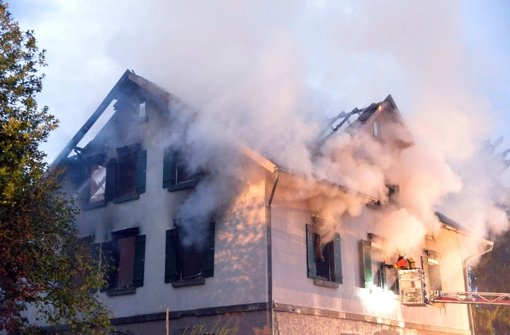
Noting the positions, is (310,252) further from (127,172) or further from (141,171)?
(127,172)

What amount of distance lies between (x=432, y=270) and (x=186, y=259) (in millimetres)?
7887

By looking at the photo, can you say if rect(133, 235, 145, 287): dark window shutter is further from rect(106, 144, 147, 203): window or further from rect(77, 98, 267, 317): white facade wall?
rect(106, 144, 147, 203): window

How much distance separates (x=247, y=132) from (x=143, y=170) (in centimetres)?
323

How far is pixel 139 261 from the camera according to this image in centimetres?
1600

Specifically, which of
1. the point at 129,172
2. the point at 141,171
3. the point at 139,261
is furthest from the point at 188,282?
the point at 129,172

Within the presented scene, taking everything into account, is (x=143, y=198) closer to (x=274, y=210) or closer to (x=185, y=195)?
(x=185, y=195)

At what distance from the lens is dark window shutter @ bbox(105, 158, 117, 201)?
1734cm

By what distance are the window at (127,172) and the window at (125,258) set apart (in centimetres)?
98

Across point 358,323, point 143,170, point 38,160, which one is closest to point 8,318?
point 38,160

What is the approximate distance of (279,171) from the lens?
13.5 metres

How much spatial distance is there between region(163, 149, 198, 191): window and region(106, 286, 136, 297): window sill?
8.40ft

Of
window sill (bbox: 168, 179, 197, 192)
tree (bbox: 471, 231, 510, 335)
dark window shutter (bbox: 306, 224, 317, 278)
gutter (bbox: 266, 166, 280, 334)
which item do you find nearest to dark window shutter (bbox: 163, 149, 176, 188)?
window sill (bbox: 168, 179, 197, 192)

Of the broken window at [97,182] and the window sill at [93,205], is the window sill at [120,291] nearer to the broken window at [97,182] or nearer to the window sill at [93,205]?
the window sill at [93,205]

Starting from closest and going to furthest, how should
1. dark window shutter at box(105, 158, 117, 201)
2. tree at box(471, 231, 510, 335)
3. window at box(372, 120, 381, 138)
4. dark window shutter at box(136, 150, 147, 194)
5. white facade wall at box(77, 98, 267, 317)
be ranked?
white facade wall at box(77, 98, 267, 317)
dark window shutter at box(136, 150, 147, 194)
dark window shutter at box(105, 158, 117, 201)
window at box(372, 120, 381, 138)
tree at box(471, 231, 510, 335)
